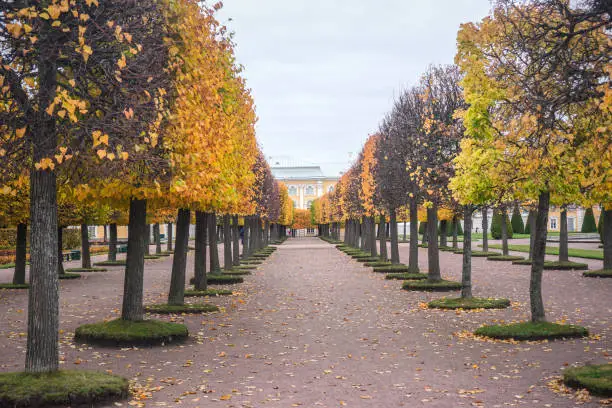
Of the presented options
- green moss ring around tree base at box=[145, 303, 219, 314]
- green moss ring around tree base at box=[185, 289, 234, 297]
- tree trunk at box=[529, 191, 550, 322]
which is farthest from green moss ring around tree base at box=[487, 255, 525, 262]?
tree trunk at box=[529, 191, 550, 322]

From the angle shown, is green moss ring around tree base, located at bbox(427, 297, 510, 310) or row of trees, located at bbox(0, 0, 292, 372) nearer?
row of trees, located at bbox(0, 0, 292, 372)

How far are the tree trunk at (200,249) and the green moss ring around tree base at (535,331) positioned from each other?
8.55 metres

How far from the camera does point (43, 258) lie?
753cm

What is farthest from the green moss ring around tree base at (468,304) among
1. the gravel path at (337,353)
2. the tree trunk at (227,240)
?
the tree trunk at (227,240)

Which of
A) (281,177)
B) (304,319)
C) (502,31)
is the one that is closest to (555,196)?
(502,31)

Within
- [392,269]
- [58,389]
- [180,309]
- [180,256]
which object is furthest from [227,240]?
[58,389]

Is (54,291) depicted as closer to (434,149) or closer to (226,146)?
(226,146)

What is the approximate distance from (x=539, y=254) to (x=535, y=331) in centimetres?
141

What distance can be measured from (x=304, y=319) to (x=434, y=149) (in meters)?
6.06

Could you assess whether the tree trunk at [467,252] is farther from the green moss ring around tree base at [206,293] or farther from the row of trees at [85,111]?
the row of trees at [85,111]

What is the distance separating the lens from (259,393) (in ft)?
26.1

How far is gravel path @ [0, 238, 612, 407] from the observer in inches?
309

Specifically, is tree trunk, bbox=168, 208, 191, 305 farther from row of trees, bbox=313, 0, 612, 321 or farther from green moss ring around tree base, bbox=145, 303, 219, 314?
row of trees, bbox=313, 0, 612, 321

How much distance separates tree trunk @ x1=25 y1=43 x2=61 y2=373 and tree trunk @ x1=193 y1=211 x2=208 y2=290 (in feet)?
33.2
